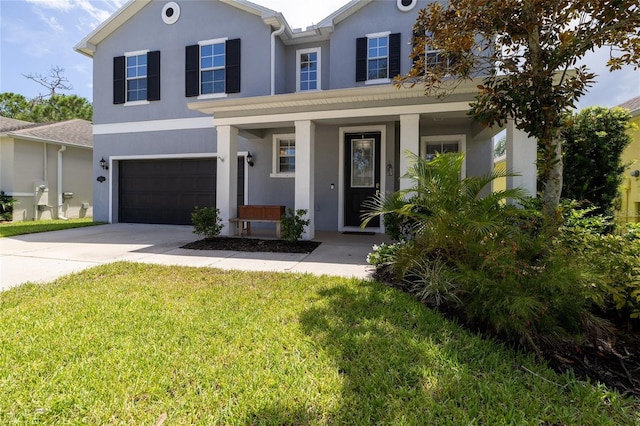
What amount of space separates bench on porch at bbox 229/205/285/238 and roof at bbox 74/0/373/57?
540 centimetres

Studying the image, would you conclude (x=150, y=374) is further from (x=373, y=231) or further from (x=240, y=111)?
(x=373, y=231)

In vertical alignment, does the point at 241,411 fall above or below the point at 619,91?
below

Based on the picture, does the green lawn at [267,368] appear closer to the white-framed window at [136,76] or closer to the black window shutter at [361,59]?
the black window shutter at [361,59]

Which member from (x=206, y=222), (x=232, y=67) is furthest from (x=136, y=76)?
(x=206, y=222)

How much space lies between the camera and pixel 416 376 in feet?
7.20

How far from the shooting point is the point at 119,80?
35.6 ft

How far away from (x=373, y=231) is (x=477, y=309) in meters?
6.09

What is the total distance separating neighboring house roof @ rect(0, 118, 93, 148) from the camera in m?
12.2

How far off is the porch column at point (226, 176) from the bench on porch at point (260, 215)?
22 centimetres

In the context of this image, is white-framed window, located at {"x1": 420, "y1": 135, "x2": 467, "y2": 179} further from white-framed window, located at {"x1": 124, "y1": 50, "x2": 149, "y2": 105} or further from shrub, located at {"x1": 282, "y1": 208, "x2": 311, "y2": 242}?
white-framed window, located at {"x1": 124, "y1": 50, "x2": 149, "y2": 105}

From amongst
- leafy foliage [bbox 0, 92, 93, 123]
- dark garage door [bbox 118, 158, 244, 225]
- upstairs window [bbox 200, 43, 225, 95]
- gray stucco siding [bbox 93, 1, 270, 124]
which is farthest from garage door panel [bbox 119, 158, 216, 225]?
leafy foliage [bbox 0, 92, 93, 123]

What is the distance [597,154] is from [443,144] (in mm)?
3501

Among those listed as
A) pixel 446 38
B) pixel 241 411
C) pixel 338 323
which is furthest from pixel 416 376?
pixel 446 38

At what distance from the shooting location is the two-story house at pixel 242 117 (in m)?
8.09
